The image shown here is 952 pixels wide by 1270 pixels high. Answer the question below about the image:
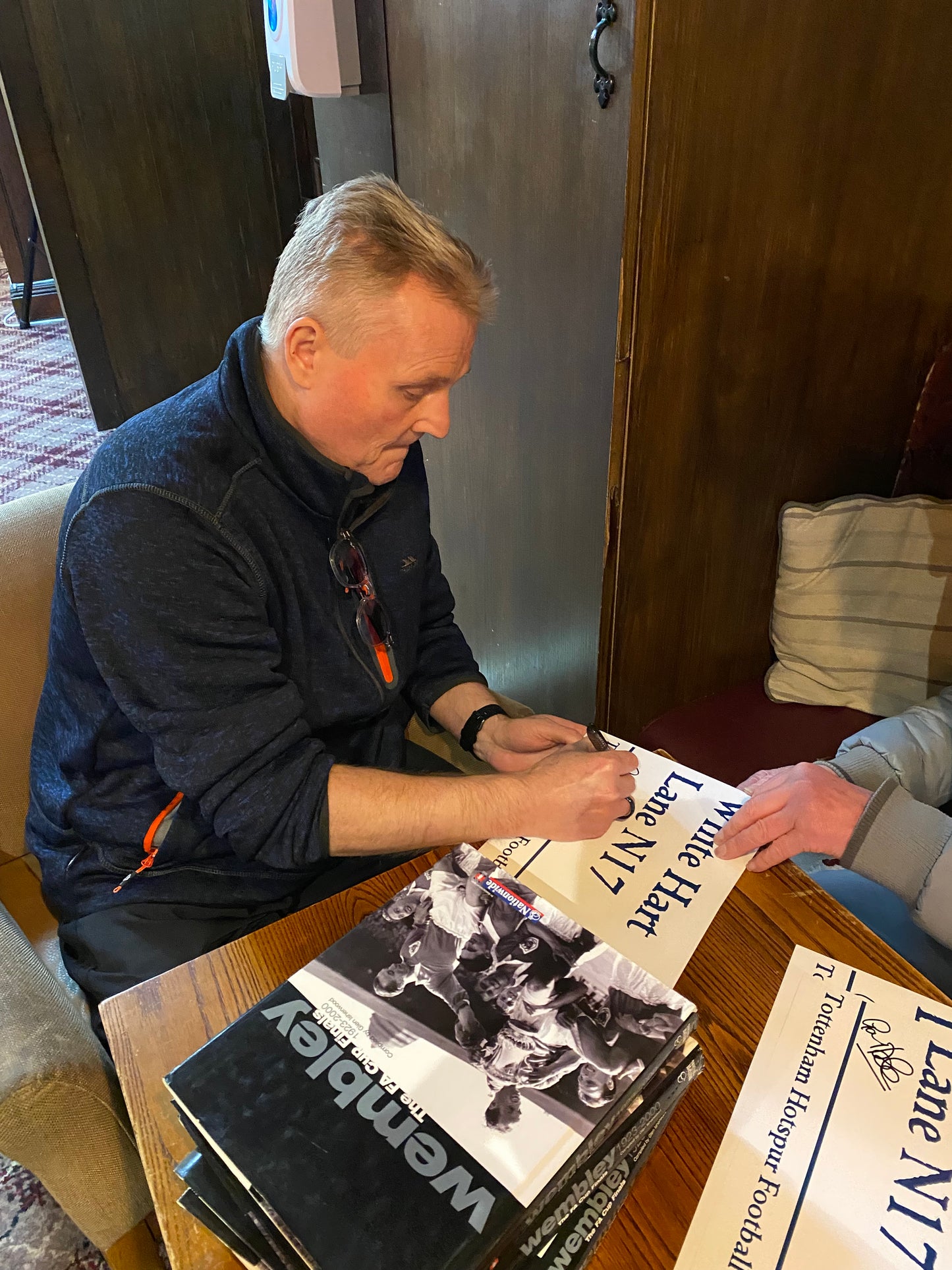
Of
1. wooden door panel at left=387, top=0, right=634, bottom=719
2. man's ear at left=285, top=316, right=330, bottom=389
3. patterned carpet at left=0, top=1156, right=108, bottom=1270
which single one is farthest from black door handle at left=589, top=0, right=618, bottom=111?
patterned carpet at left=0, top=1156, right=108, bottom=1270

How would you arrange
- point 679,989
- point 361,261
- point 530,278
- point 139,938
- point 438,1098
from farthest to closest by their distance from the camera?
point 530,278 → point 139,938 → point 361,261 → point 679,989 → point 438,1098

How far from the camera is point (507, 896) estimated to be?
28.4 inches

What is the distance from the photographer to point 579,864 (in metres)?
0.79

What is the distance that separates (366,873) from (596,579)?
0.60 m

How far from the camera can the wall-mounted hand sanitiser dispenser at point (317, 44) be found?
4.76ft

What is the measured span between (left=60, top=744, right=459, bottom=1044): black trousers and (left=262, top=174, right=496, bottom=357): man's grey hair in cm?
62

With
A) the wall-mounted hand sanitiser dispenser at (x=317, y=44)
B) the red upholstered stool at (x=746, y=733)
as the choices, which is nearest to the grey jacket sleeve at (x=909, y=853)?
the red upholstered stool at (x=746, y=733)

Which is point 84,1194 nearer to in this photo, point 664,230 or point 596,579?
point 596,579

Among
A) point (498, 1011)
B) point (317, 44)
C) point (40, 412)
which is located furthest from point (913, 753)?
point (40, 412)

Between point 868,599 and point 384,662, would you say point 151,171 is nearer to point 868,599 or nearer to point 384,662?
point 384,662

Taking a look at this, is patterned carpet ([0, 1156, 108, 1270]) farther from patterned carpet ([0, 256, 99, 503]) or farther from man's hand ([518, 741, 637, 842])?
patterned carpet ([0, 256, 99, 503])

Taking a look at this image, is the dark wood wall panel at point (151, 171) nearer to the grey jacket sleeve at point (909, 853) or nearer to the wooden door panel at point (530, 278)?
the wooden door panel at point (530, 278)

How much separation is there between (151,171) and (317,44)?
1.76 meters
